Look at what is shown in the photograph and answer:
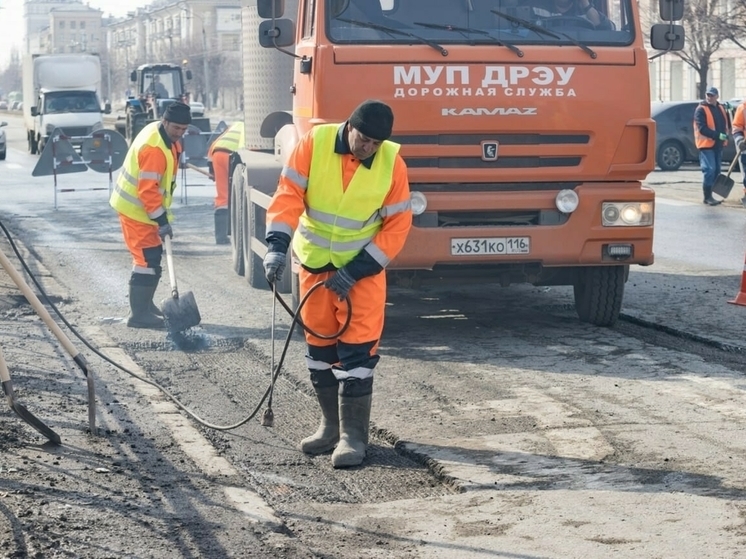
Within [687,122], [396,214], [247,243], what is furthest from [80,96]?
[396,214]

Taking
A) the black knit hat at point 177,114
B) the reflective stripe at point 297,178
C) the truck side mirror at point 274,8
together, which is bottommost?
the reflective stripe at point 297,178

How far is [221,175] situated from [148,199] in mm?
5175

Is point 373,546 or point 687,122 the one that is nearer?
point 373,546

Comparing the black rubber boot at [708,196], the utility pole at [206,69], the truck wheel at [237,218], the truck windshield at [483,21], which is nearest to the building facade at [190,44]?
the utility pole at [206,69]

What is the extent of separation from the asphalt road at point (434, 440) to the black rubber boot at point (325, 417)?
0.36 feet

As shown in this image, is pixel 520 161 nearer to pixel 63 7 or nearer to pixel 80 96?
pixel 80 96

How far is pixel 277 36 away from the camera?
8680mm

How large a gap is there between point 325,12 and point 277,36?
1.56ft

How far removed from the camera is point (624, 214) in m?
8.63

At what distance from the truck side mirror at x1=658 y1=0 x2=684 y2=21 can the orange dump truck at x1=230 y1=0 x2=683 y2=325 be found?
294 millimetres

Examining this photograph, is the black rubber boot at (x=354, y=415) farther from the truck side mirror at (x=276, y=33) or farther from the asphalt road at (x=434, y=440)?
the truck side mirror at (x=276, y=33)

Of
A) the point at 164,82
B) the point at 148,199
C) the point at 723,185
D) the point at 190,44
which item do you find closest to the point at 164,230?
the point at 148,199

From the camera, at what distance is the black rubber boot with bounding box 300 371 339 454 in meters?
6.11

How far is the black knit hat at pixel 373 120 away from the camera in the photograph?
19.1 ft
